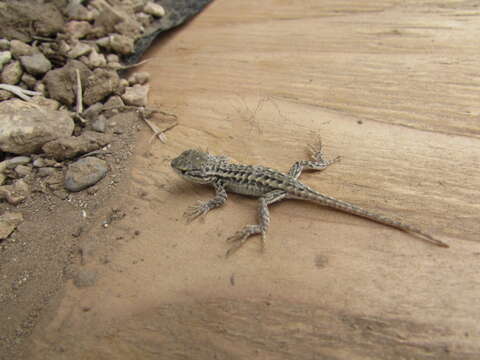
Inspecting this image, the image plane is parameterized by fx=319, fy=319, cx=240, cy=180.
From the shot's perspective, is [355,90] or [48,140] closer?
[48,140]

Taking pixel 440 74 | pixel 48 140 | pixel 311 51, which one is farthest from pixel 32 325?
pixel 440 74

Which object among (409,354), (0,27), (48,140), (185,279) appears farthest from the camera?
(0,27)

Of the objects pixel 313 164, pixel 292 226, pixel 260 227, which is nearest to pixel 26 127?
pixel 260 227

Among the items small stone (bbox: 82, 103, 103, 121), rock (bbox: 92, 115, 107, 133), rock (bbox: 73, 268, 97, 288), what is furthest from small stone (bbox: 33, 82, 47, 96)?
rock (bbox: 73, 268, 97, 288)

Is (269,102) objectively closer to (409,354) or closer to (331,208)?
(331,208)

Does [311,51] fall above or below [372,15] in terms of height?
below

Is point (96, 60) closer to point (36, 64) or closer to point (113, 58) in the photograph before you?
point (113, 58)

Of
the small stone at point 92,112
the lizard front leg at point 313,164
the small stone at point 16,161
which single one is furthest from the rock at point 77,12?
the lizard front leg at point 313,164

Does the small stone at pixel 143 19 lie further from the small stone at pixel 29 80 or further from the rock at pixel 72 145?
the rock at pixel 72 145
